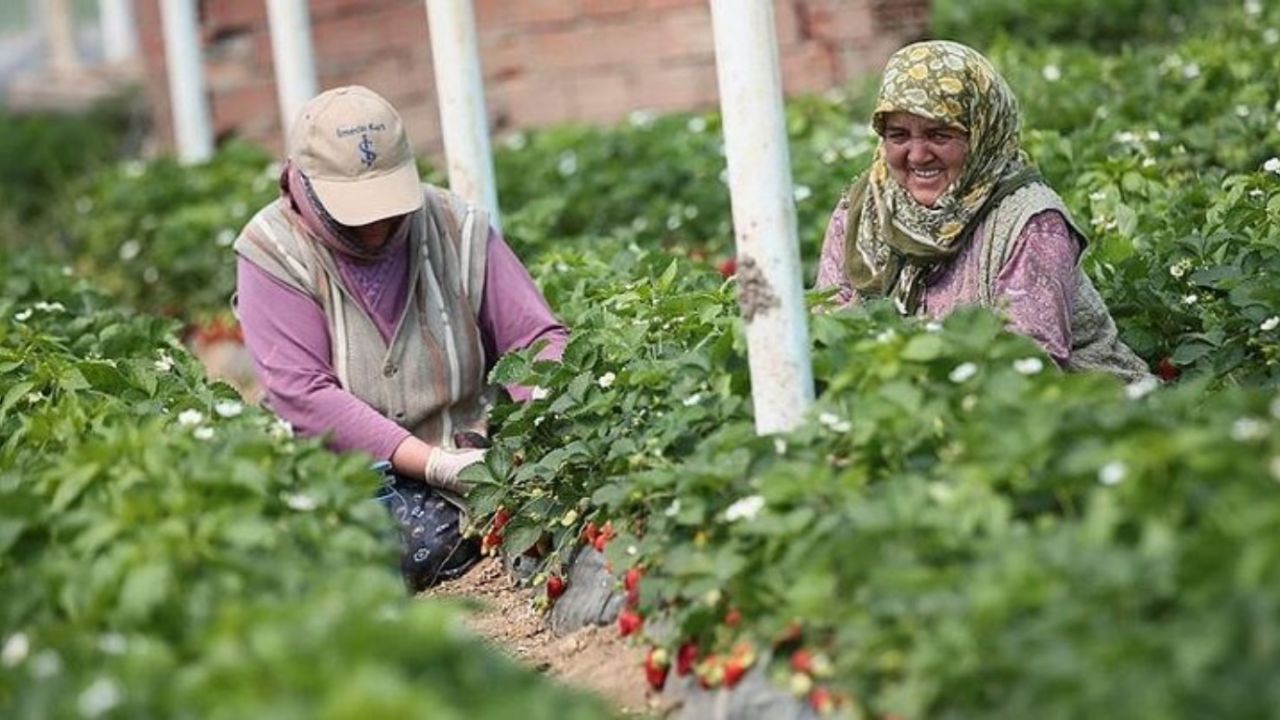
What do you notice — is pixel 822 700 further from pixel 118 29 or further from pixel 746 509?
pixel 118 29

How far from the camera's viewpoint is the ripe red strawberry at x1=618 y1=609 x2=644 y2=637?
15.4ft

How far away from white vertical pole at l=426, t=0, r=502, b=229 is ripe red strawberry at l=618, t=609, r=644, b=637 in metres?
2.37

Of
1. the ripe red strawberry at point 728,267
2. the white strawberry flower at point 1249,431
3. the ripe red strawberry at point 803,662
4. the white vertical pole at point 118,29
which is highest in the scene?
the white strawberry flower at point 1249,431

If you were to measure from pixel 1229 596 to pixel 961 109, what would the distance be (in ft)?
7.18

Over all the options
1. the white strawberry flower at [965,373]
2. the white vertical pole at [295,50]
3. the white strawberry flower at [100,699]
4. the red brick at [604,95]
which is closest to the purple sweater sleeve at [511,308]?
the white strawberry flower at [965,373]

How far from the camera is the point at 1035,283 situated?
17.5 ft

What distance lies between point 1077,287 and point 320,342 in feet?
5.79

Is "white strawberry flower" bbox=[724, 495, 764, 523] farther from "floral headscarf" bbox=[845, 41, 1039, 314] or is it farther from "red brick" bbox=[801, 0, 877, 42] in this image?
"red brick" bbox=[801, 0, 877, 42]

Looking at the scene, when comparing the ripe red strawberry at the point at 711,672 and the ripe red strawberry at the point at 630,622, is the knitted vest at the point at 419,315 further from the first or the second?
the ripe red strawberry at the point at 711,672

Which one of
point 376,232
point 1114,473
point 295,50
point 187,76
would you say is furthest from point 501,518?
point 187,76

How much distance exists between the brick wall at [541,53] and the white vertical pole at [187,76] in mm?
649

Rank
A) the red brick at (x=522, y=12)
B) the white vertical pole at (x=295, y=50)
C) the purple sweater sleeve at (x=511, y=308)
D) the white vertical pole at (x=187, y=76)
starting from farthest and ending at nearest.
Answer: the white vertical pole at (x=187, y=76)
the red brick at (x=522, y=12)
the white vertical pole at (x=295, y=50)
the purple sweater sleeve at (x=511, y=308)

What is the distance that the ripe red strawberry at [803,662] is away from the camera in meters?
4.04

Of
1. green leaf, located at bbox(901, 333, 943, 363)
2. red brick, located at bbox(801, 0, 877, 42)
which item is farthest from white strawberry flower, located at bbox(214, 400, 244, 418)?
red brick, located at bbox(801, 0, 877, 42)
